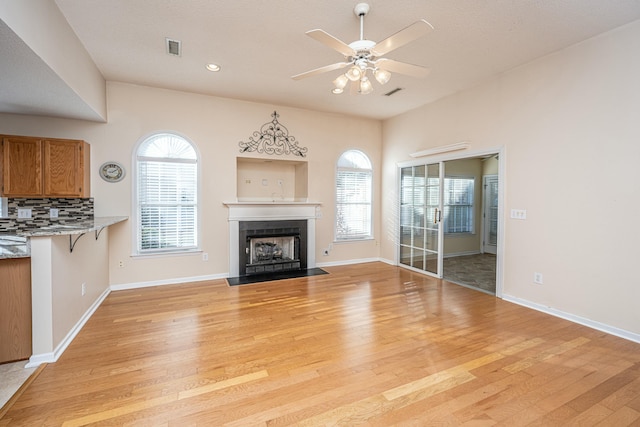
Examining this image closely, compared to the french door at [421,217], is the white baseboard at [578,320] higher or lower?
lower

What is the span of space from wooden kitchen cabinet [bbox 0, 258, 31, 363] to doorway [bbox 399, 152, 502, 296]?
5043 millimetres

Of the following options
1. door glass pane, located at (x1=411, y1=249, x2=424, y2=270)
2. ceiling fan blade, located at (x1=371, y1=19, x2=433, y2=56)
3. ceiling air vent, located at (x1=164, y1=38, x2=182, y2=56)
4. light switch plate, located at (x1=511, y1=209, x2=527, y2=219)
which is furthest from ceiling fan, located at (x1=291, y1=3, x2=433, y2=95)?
door glass pane, located at (x1=411, y1=249, x2=424, y2=270)

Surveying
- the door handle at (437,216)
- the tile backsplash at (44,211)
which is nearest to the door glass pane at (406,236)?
the door handle at (437,216)

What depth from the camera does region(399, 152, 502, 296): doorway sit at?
15.6ft

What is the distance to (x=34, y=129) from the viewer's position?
368cm

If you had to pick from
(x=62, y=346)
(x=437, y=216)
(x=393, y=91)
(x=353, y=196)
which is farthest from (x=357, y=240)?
(x=62, y=346)

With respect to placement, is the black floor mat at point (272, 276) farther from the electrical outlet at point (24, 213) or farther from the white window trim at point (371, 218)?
the electrical outlet at point (24, 213)

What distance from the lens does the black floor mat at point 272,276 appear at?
4.54 meters

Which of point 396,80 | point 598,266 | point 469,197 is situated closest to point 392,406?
point 598,266

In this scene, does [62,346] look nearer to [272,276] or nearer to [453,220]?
[272,276]

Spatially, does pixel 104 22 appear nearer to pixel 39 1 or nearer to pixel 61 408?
pixel 39 1

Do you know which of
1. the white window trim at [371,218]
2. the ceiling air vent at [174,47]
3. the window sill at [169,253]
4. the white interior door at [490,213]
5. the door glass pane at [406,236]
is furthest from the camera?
the white interior door at [490,213]

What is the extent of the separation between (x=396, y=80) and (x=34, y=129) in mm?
4876

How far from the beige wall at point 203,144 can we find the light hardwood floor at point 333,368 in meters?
1.07
